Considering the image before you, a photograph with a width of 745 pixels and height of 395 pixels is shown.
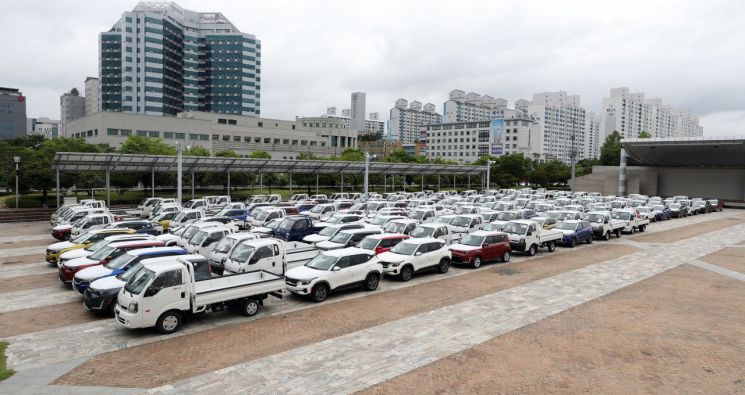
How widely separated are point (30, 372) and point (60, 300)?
19.4 feet

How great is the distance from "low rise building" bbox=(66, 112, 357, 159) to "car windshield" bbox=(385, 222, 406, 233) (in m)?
60.2

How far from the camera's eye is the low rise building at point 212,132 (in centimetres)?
7956

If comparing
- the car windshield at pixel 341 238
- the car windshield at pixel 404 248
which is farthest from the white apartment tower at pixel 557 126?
the car windshield at pixel 404 248

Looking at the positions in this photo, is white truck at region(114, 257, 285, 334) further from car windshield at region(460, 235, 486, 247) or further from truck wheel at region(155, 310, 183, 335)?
car windshield at region(460, 235, 486, 247)

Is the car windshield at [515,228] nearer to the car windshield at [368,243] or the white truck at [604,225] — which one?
the white truck at [604,225]

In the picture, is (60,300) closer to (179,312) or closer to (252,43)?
(179,312)

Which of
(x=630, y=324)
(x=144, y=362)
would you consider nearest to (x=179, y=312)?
(x=144, y=362)

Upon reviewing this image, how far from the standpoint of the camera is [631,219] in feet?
106

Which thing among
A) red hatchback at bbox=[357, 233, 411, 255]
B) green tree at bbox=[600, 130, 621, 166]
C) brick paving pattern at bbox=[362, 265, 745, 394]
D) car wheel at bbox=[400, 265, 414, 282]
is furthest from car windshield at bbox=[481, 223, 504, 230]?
green tree at bbox=[600, 130, 621, 166]

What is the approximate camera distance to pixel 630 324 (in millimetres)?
13188

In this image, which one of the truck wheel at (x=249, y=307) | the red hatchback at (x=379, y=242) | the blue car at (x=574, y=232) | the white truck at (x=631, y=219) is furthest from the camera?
the white truck at (x=631, y=219)

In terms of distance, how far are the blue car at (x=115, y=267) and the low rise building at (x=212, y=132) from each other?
210ft

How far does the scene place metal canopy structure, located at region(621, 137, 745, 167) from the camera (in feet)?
199

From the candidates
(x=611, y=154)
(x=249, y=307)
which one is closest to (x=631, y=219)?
(x=249, y=307)
